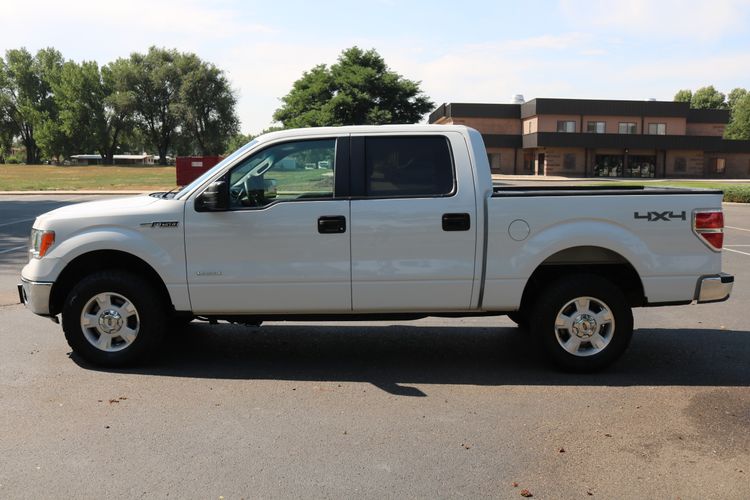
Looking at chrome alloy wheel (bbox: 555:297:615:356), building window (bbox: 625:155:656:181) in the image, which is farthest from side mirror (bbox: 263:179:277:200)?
building window (bbox: 625:155:656:181)

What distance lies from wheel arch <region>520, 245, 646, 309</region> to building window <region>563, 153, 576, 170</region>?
60601mm

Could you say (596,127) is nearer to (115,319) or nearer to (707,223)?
(707,223)

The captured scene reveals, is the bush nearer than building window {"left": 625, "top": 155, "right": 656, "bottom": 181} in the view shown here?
Yes

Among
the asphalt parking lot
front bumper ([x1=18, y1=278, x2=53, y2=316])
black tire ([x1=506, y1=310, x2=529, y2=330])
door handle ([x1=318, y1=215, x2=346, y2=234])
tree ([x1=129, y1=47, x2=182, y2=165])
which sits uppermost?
tree ([x1=129, y1=47, x2=182, y2=165])

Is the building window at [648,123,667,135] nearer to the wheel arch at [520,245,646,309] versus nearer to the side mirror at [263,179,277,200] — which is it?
the wheel arch at [520,245,646,309]

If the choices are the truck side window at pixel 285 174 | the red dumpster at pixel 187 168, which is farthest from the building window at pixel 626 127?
the truck side window at pixel 285 174

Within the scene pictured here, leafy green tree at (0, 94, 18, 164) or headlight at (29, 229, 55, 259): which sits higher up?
leafy green tree at (0, 94, 18, 164)

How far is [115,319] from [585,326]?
12.7 ft

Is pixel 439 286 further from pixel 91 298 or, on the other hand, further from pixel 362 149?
pixel 91 298

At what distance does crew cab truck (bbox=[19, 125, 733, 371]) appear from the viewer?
5359 millimetres

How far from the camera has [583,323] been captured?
5480 millimetres

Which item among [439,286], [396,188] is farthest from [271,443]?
[396,188]

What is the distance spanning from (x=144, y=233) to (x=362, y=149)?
6.22 feet

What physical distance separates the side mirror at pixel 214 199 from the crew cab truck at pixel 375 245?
0.03 feet
